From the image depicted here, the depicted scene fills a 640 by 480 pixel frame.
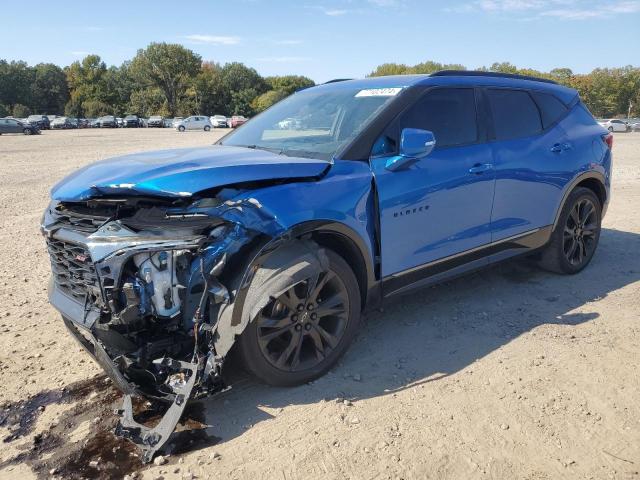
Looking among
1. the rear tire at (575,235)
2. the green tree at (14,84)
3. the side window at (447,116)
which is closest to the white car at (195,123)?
the green tree at (14,84)

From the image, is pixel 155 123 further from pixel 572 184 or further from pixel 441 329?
pixel 441 329

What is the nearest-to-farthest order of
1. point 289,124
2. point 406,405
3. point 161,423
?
point 161,423 < point 406,405 < point 289,124

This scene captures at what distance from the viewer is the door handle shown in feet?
13.3

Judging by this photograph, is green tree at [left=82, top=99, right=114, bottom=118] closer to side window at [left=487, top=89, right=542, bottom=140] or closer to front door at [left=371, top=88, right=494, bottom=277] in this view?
side window at [left=487, top=89, right=542, bottom=140]

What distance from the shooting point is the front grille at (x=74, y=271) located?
114 inches

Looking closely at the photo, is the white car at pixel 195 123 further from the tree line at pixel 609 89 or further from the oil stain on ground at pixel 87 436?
the oil stain on ground at pixel 87 436

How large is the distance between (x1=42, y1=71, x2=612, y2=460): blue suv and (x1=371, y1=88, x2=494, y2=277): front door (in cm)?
1

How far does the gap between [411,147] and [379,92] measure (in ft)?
2.43

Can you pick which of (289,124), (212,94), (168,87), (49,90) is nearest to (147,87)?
(168,87)

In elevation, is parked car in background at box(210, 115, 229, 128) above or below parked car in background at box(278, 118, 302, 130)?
above

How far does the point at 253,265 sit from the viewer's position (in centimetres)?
290

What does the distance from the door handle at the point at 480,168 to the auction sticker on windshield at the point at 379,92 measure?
0.86 metres

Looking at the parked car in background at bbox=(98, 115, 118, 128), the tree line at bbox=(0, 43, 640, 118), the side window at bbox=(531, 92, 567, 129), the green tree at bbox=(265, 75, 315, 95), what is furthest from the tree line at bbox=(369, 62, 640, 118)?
the side window at bbox=(531, 92, 567, 129)

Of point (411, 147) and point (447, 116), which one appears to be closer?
point (411, 147)
